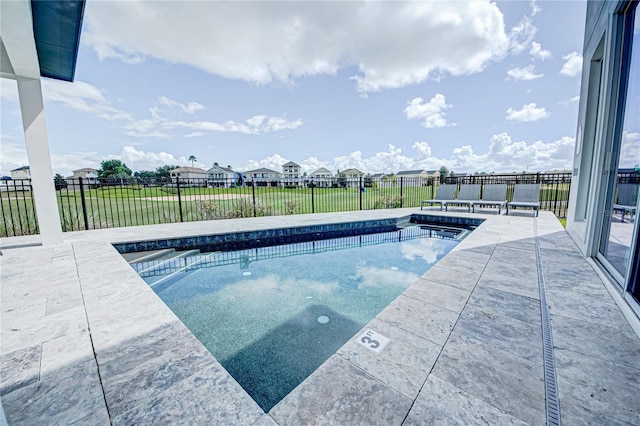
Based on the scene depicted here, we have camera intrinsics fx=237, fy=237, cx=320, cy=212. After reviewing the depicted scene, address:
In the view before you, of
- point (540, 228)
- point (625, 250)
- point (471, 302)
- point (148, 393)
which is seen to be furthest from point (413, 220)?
point (148, 393)

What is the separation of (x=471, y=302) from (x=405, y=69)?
10.1 m

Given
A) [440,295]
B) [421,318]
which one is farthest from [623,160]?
[421,318]

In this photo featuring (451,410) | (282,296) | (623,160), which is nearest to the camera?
(451,410)

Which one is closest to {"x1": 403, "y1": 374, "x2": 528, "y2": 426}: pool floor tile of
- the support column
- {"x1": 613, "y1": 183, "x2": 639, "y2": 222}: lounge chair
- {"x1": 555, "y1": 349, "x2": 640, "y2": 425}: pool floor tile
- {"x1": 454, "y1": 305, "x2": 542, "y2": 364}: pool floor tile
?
{"x1": 555, "y1": 349, "x2": 640, "y2": 425}: pool floor tile

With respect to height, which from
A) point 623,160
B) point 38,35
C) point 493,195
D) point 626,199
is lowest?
point 493,195

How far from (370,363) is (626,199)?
314 centimetres

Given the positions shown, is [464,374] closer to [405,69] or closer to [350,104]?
[405,69]

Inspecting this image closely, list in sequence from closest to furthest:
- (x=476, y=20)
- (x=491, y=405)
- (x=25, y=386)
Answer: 1. (x=491, y=405)
2. (x=25, y=386)
3. (x=476, y=20)

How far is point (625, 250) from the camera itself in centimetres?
230

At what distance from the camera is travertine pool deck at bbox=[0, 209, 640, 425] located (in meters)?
1.08

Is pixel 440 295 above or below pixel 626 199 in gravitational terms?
below

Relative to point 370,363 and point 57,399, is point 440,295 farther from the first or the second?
point 57,399

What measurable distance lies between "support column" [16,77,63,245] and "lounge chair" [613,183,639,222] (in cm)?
759

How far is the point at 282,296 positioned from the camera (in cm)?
308
